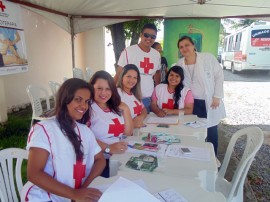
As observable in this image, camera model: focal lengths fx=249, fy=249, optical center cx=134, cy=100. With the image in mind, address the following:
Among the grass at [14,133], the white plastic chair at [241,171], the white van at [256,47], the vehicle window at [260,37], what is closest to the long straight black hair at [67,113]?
the white plastic chair at [241,171]

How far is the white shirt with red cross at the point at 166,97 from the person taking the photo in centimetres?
269

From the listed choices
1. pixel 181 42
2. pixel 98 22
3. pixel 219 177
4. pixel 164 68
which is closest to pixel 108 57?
pixel 98 22

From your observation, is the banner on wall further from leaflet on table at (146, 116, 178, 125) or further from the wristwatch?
the wristwatch

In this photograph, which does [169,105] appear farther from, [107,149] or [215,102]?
[107,149]

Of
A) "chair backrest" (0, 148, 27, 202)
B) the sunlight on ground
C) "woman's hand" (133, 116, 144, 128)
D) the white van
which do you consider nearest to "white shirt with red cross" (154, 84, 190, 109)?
"woman's hand" (133, 116, 144, 128)

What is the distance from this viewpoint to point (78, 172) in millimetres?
1406

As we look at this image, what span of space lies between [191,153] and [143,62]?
4.85ft

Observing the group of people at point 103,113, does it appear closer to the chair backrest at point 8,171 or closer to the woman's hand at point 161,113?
the woman's hand at point 161,113

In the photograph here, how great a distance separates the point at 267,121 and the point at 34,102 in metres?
4.38

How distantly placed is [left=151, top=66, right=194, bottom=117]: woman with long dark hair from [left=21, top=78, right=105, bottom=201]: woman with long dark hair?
1.27 m

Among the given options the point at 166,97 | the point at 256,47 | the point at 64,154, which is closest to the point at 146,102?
the point at 166,97

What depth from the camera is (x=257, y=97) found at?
7223 mm

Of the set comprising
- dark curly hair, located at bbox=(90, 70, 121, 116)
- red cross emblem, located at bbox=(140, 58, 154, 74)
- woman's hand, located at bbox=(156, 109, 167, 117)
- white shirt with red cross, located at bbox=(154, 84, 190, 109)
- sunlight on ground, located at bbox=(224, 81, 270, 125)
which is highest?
red cross emblem, located at bbox=(140, 58, 154, 74)

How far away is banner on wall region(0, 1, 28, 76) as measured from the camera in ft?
11.4
